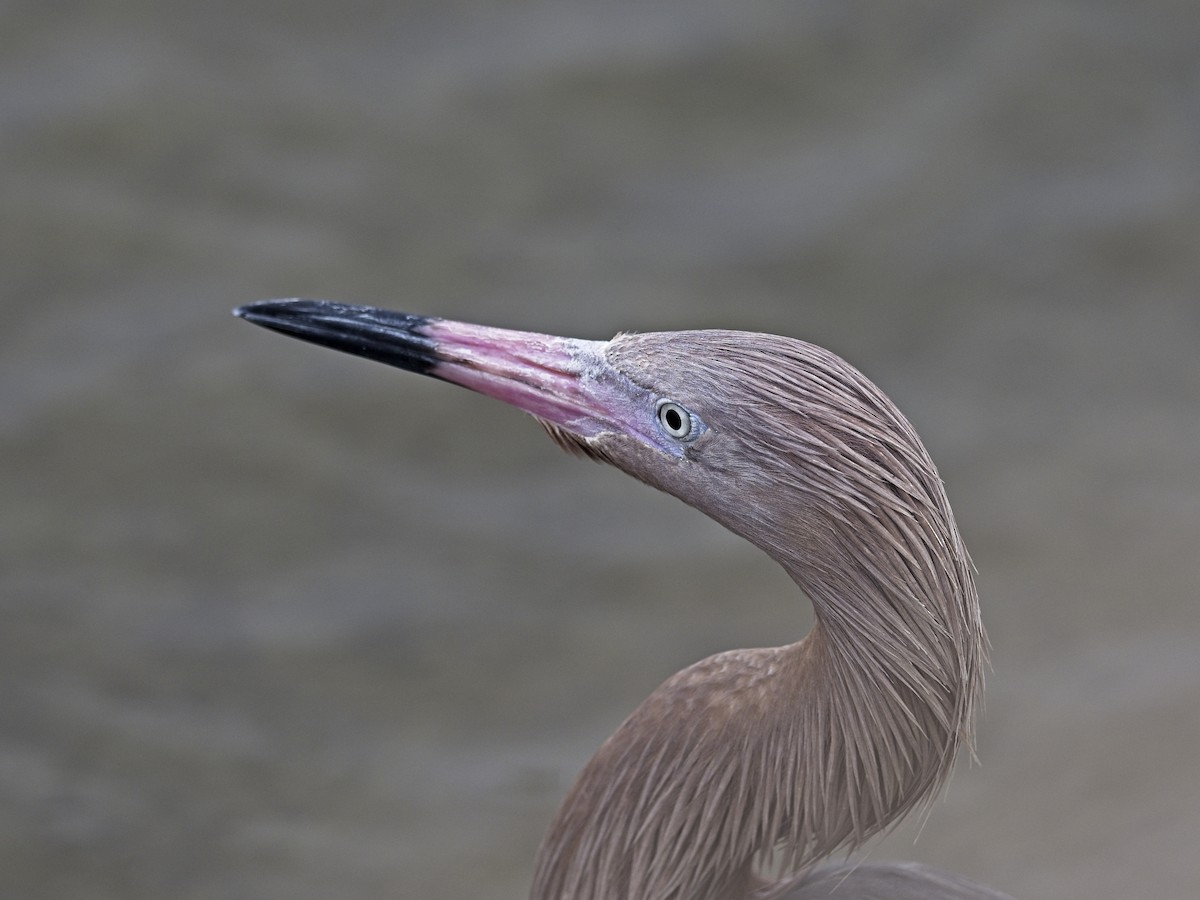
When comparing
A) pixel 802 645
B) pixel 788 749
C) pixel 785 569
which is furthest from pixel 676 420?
pixel 788 749

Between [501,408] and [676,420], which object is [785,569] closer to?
[676,420]

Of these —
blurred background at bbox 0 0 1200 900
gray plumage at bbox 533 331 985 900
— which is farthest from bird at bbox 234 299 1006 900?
blurred background at bbox 0 0 1200 900

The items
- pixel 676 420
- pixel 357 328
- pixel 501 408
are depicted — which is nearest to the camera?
pixel 676 420

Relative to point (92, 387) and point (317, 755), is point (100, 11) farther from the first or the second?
point (317, 755)

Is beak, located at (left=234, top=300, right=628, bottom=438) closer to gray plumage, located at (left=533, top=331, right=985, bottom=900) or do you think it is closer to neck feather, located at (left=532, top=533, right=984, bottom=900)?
gray plumage, located at (left=533, top=331, right=985, bottom=900)

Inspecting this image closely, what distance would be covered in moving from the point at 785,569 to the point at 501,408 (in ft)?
8.94

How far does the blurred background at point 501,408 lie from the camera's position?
4379mm

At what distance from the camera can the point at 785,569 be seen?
262 centimetres

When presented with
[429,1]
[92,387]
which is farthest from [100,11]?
[92,387]

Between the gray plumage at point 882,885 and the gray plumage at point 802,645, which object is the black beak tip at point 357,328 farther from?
the gray plumage at point 882,885

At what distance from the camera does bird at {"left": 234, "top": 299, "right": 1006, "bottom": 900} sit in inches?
93.7

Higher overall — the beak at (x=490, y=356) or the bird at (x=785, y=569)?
the beak at (x=490, y=356)

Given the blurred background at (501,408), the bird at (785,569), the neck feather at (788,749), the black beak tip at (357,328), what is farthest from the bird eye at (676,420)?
the blurred background at (501,408)

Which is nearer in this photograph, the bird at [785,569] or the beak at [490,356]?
the bird at [785,569]
